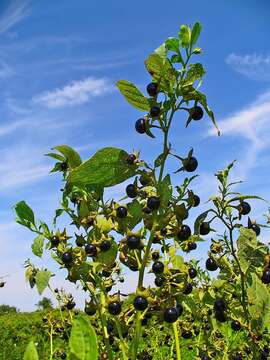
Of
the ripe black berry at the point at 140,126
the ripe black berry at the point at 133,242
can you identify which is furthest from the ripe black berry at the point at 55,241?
the ripe black berry at the point at 140,126

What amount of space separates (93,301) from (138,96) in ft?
3.04

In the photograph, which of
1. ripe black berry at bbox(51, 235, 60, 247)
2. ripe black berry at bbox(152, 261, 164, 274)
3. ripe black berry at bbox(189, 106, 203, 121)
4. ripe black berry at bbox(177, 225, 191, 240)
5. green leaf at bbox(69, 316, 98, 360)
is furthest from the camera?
ripe black berry at bbox(51, 235, 60, 247)

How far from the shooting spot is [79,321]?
0.91m

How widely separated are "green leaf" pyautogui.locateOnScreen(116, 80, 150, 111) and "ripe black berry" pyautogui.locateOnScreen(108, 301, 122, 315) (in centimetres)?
77

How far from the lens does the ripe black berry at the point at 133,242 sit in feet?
6.41

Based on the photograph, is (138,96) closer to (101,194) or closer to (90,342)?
→ (101,194)

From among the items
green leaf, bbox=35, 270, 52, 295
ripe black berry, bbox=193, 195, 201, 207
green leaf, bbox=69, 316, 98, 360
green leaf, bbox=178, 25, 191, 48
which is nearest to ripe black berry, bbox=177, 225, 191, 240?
ripe black berry, bbox=193, 195, 201, 207

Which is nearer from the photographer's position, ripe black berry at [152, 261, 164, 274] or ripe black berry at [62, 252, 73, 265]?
ripe black berry at [152, 261, 164, 274]

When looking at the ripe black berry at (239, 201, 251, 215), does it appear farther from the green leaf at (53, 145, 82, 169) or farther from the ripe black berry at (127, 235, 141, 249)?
the green leaf at (53, 145, 82, 169)

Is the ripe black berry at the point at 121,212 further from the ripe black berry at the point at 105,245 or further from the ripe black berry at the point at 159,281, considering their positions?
the ripe black berry at the point at 159,281

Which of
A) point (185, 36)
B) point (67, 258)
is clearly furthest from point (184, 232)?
point (185, 36)

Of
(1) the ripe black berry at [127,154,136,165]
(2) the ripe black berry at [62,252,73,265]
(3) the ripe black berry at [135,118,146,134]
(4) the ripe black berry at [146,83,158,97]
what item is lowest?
(2) the ripe black berry at [62,252,73,265]

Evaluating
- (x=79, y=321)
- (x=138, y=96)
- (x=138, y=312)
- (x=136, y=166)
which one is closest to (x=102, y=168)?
(x=136, y=166)

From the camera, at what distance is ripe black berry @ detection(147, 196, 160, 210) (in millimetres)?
1763
